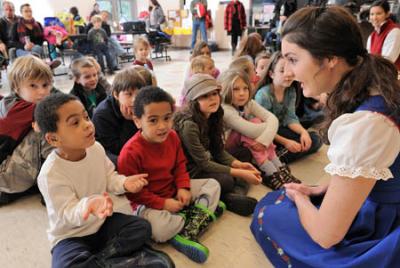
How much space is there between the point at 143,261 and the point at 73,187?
1.19 feet

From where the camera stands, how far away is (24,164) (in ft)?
5.21

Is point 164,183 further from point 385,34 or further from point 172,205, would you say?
point 385,34

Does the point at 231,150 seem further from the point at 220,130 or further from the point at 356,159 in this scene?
the point at 356,159

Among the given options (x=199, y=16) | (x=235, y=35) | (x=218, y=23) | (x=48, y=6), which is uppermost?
(x=48, y=6)

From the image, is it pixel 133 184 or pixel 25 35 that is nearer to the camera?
pixel 133 184

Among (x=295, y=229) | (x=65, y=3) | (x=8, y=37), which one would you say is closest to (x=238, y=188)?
(x=295, y=229)

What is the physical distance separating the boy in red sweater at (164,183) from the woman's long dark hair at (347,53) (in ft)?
2.03

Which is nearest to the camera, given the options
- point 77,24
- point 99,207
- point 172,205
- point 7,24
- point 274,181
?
point 99,207

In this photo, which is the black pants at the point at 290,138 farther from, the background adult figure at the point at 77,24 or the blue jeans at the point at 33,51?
the background adult figure at the point at 77,24

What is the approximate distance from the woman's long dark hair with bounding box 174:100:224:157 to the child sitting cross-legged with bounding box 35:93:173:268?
50 cm

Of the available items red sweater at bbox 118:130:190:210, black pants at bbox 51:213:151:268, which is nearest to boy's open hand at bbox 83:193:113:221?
black pants at bbox 51:213:151:268

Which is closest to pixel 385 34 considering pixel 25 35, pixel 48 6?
pixel 25 35

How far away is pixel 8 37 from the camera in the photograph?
4.39 meters

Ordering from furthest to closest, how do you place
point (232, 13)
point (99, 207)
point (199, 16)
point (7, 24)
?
point (199, 16) < point (232, 13) < point (7, 24) < point (99, 207)
